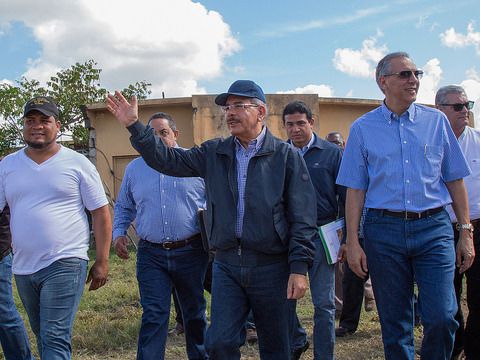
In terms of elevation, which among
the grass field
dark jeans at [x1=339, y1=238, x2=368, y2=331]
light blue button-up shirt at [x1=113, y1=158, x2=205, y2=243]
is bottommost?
the grass field

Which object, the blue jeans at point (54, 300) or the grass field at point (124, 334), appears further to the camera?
the grass field at point (124, 334)

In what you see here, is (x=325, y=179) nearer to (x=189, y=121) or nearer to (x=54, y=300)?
(x=54, y=300)

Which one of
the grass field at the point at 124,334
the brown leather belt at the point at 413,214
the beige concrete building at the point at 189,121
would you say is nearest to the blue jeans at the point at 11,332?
the grass field at the point at 124,334

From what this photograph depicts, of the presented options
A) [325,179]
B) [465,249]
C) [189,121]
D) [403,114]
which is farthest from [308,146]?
[189,121]

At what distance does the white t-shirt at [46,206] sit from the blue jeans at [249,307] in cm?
116

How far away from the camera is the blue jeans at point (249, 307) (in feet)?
11.8

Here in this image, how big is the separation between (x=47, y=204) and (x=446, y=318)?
279cm

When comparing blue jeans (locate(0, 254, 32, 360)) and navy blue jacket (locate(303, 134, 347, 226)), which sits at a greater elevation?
navy blue jacket (locate(303, 134, 347, 226))

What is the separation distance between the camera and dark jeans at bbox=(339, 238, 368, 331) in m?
6.26

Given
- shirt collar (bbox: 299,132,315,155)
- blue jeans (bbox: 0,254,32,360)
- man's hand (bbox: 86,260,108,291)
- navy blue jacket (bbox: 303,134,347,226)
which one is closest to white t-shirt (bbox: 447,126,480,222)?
navy blue jacket (bbox: 303,134,347,226)

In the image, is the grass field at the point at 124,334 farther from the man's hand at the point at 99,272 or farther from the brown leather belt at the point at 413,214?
the brown leather belt at the point at 413,214

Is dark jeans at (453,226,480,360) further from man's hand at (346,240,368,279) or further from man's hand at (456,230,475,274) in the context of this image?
man's hand at (346,240,368,279)

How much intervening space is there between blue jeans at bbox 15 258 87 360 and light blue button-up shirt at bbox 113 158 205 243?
939 mm

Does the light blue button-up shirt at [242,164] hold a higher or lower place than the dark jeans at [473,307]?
higher
